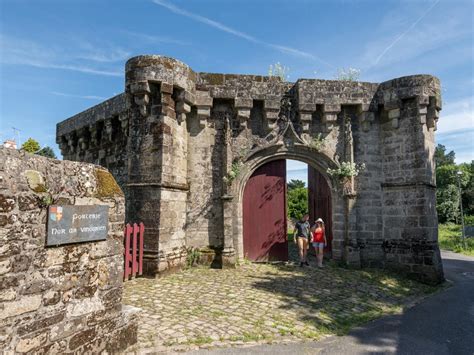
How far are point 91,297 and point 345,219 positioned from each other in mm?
6679

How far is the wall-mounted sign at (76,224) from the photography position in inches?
109

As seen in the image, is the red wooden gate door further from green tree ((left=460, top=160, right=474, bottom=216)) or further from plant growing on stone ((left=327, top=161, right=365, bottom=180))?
A: green tree ((left=460, top=160, right=474, bottom=216))

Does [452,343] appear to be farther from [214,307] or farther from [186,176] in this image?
[186,176]

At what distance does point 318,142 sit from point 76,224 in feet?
21.9

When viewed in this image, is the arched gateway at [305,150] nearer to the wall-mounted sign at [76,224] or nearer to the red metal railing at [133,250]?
the red metal railing at [133,250]

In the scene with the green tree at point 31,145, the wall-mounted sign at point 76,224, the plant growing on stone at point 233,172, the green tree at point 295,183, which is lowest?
the wall-mounted sign at point 76,224

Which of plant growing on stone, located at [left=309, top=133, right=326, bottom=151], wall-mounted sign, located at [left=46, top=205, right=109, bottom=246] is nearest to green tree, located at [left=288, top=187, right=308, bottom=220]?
plant growing on stone, located at [left=309, top=133, right=326, bottom=151]

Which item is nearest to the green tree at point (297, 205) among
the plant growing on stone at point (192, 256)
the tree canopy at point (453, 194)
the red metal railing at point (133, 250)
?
the tree canopy at point (453, 194)

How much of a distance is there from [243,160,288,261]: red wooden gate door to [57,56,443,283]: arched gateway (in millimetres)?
222

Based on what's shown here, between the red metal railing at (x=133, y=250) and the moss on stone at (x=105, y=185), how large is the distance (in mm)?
3188

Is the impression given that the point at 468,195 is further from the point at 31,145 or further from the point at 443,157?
the point at 31,145

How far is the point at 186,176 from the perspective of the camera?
7945 millimetres

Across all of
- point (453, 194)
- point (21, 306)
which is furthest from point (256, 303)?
point (453, 194)

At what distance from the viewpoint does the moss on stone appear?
3.30m
